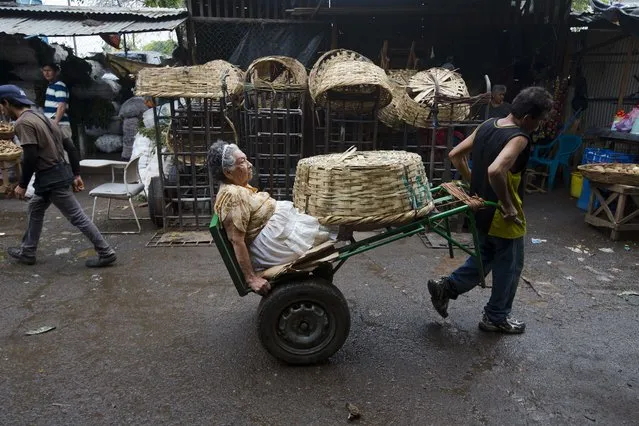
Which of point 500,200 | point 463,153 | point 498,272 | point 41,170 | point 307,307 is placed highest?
point 463,153

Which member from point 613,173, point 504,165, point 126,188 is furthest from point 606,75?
→ point 126,188

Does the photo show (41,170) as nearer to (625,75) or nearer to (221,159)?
(221,159)

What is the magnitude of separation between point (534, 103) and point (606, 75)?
8028 mm

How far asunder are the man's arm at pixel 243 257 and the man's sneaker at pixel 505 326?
6.17 ft

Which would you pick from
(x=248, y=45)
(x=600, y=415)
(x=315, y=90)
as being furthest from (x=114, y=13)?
(x=600, y=415)

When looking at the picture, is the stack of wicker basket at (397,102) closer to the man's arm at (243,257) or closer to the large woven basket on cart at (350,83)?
the large woven basket on cart at (350,83)

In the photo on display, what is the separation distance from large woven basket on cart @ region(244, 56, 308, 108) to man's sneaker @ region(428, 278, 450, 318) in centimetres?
335

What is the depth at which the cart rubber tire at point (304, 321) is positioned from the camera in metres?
3.15

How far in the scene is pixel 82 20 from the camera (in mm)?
8242

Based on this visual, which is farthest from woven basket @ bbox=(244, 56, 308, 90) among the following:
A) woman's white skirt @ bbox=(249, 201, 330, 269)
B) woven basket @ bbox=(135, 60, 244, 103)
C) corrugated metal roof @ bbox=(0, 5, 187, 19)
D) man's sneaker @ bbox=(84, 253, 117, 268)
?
woman's white skirt @ bbox=(249, 201, 330, 269)

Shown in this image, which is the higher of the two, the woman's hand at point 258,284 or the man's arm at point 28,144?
the man's arm at point 28,144

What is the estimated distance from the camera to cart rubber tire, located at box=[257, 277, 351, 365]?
3.15m

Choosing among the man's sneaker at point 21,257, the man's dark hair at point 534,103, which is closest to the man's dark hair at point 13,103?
the man's sneaker at point 21,257

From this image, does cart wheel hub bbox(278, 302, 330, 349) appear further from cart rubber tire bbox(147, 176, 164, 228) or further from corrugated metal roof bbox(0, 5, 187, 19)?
corrugated metal roof bbox(0, 5, 187, 19)
